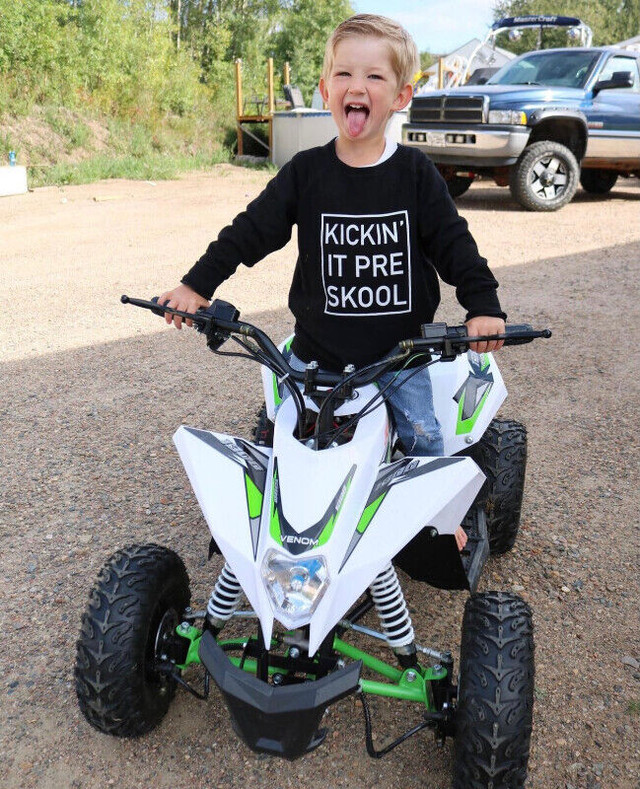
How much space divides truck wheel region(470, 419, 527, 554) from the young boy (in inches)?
32.9

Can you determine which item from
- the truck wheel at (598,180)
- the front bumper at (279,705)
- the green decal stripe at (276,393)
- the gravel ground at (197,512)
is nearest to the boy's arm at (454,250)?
the green decal stripe at (276,393)

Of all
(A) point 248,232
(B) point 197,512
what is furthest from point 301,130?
(A) point 248,232

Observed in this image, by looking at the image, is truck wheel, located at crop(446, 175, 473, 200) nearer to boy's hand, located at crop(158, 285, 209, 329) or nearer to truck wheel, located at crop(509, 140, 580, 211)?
truck wheel, located at crop(509, 140, 580, 211)

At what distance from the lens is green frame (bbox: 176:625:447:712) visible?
2.46 metres

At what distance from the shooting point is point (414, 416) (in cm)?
277

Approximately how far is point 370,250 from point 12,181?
13366 mm

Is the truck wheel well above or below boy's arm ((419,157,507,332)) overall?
below

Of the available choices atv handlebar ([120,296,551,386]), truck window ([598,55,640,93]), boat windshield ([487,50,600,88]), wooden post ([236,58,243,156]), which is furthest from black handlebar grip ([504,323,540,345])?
wooden post ([236,58,243,156])

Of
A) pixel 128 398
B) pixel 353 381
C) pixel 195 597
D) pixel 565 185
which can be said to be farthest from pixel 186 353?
pixel 565 185

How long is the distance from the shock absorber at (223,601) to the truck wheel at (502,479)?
129 cm

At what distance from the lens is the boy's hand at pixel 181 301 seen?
9.05 ft

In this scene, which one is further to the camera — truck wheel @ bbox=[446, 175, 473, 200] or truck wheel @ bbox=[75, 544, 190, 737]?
truck wheel @ bbox=[446, 175, 473, 200]

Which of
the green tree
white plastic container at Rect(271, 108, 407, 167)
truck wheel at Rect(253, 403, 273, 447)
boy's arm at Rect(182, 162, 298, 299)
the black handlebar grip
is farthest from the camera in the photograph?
the green tree

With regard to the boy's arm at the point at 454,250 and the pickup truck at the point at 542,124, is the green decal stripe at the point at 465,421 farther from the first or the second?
the pickup truck at the point at 542,124
